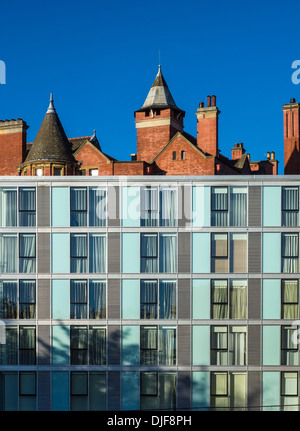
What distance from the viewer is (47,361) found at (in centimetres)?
3319

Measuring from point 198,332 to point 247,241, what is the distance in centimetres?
511

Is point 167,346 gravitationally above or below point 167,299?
below

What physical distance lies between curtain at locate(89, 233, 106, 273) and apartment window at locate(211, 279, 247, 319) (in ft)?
18.3

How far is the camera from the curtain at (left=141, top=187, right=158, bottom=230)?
33406mm

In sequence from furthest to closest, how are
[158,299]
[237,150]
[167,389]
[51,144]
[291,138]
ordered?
[237,150] < [291,138] < [51,144] < [158,299] < [167,389]

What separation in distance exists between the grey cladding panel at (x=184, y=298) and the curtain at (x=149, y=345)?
155cm

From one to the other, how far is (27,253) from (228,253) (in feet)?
32.8

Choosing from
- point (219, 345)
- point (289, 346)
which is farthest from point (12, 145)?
point (289, 346)

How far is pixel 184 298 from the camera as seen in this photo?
109 feet

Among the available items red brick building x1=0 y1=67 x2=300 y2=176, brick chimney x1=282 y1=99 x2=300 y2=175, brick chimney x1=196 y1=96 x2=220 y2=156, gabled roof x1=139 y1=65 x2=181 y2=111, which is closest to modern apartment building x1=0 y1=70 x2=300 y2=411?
red brick building x1=0 y1=67 x2=300 y2=176

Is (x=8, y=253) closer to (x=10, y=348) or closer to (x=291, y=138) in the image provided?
(x=10, y=348)

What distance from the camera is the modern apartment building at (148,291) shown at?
33031 mm
